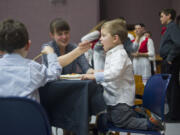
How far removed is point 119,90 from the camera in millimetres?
1901

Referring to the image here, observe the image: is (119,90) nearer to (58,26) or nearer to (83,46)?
(83,46)

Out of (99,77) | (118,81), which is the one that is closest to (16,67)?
(99,77)

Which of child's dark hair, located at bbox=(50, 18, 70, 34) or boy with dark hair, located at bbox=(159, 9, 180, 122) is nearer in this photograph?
child's dark hair, located at bbox=(50, 18, 70, 34)

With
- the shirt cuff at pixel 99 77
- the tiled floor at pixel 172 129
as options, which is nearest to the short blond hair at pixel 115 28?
the shirt cuff at pixel 99 77

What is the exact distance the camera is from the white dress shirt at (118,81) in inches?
72.7

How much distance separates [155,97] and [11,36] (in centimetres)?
111

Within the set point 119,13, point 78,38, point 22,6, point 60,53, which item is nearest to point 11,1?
point 22,6

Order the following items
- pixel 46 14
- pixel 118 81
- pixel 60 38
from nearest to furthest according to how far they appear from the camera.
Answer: pixel 118 81 → pixel 60 38 → pixel 46 14

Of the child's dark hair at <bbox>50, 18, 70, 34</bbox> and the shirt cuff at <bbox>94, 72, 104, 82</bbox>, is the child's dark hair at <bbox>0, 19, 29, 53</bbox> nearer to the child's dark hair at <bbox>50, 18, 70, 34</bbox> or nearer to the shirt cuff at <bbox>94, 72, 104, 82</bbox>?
the shirt cuff at <bbox>94, 72, 104, 82</bbox>

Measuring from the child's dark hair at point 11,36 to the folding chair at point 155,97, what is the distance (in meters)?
0.86

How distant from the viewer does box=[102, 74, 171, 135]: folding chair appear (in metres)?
1.81

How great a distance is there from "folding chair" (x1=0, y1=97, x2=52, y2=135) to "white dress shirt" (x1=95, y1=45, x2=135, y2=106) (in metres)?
0.83

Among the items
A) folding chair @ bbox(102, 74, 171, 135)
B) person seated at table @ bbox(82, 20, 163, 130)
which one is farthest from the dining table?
folding chair @ bbox(102, 74, 171, 135)

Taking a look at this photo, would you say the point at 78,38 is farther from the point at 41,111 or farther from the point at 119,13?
the point at 41,111
